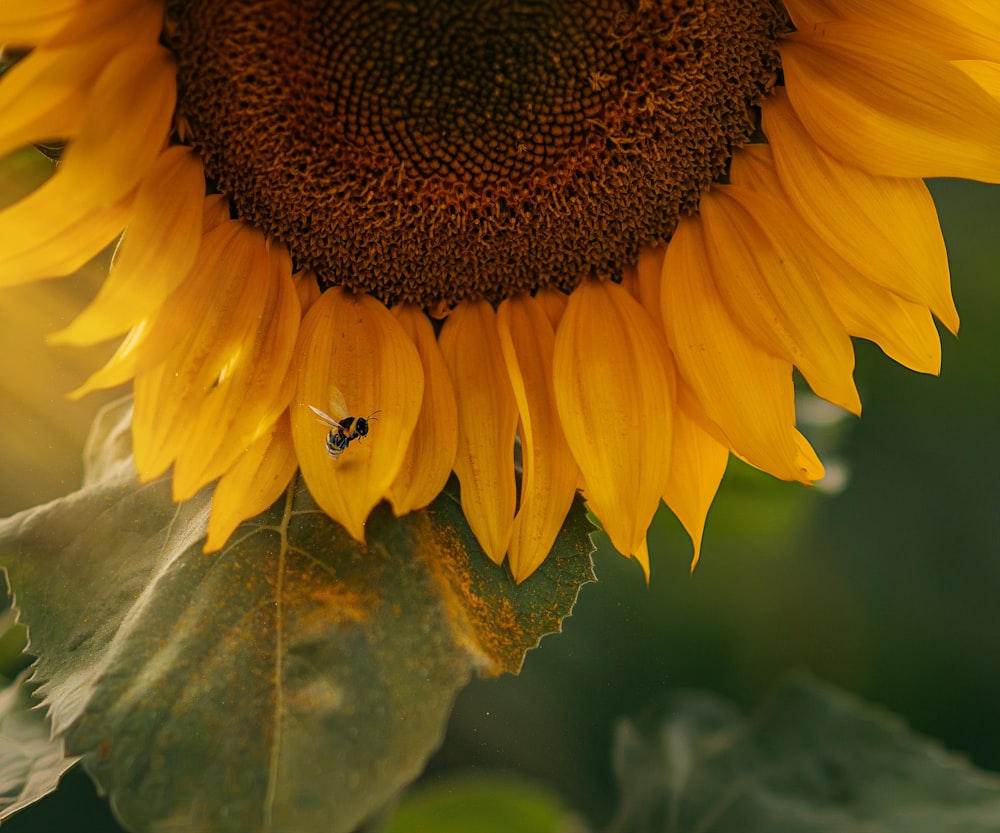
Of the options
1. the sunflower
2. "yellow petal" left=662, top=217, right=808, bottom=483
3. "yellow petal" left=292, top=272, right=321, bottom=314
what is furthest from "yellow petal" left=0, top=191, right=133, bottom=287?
"yellow petal" left=662, top=217, right=808, bottom=483

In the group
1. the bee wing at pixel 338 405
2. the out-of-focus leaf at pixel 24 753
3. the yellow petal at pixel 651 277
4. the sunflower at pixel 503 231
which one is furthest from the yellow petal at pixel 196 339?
the yellow petal at pixel 651 277

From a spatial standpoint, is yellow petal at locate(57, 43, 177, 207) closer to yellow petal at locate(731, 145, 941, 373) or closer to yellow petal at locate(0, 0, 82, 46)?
yellow petal at locate(0, 0, 82, 46)

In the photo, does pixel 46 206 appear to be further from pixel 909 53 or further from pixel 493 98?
pixel 909 53

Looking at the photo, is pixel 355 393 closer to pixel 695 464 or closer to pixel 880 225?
pixel 695 464

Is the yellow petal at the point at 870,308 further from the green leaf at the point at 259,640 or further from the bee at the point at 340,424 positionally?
the bee at the point at 340,424

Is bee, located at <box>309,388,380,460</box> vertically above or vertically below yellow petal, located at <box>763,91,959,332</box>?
below

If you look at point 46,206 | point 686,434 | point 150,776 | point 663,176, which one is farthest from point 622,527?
point 46,206

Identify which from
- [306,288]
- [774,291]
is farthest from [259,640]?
[774,291]
